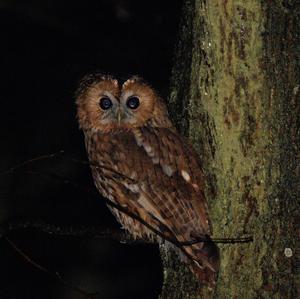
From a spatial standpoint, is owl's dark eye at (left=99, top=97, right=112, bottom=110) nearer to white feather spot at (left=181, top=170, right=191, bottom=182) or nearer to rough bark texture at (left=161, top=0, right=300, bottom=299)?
white feather spot at (left=181, top=170, right=191, bottom=182)

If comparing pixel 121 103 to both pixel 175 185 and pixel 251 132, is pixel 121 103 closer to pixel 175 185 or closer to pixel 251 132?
pixel 175 185

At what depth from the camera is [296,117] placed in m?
2.75

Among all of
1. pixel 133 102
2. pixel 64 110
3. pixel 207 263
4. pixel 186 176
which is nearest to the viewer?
pixel 207 263

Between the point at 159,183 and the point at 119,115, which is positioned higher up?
the point at 119,115

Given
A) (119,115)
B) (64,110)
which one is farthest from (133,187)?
(64,110)

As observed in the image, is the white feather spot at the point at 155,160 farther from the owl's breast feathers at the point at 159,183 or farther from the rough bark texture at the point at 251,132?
the rough bark texture at the point at 251,132

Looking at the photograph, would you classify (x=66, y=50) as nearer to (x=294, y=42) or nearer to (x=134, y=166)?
(x=134, y=166)

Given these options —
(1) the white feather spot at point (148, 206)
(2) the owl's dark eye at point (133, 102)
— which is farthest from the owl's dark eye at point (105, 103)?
(1) the white feather spot at point (148, 206)

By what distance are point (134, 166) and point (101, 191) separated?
→ 1.23 feet

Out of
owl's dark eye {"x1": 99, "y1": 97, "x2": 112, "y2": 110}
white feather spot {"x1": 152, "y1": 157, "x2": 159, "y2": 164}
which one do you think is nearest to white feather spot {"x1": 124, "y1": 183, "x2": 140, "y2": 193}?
white feather spot {"x1": 152, "y1": 157, "x2": 159, "y2": 164}

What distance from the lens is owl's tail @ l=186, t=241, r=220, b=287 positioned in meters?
2.66

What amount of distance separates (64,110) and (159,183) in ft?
8.59

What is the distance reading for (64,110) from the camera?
5.57 meters

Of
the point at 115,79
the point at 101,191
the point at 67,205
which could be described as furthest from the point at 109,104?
the point at 67,205
